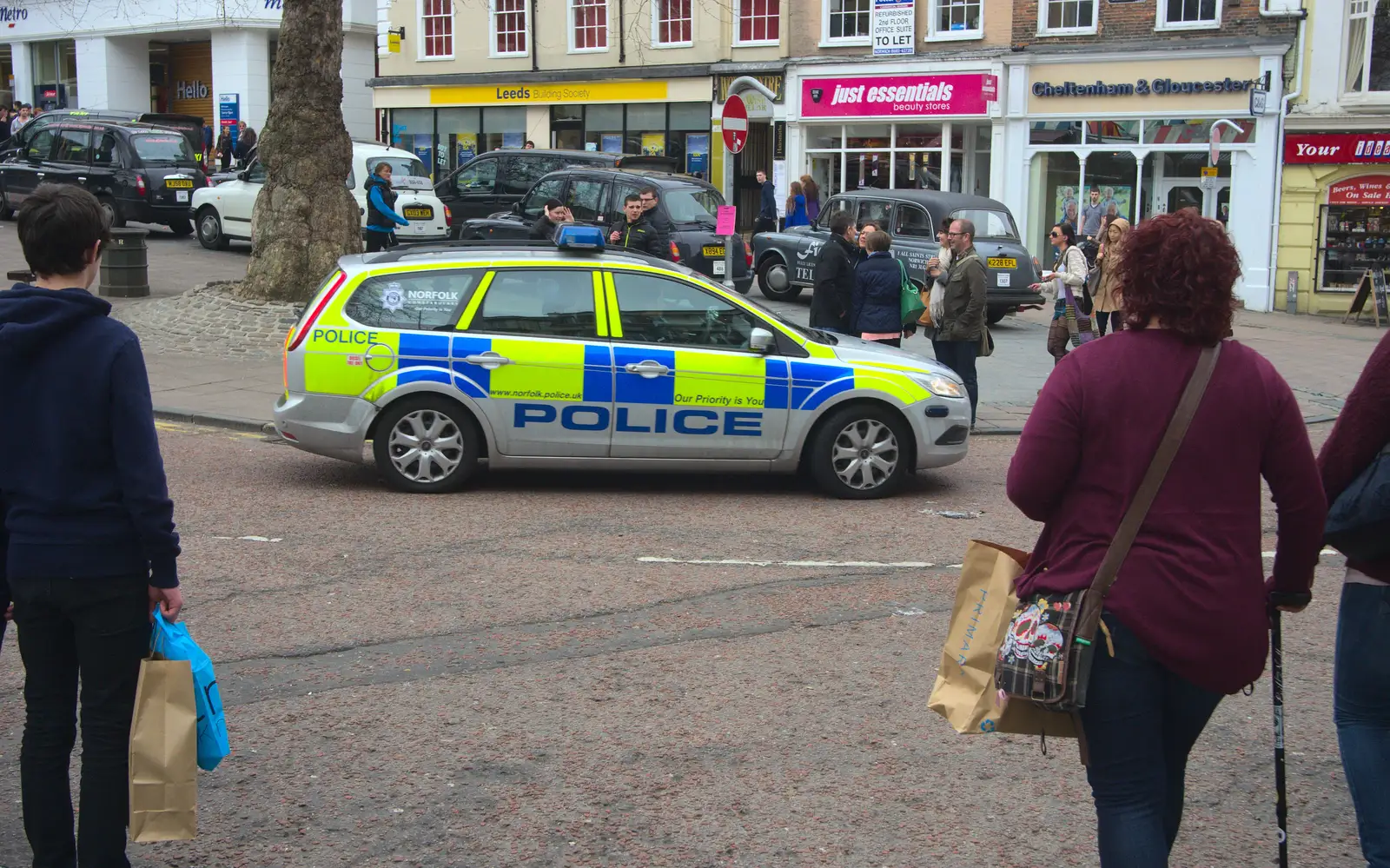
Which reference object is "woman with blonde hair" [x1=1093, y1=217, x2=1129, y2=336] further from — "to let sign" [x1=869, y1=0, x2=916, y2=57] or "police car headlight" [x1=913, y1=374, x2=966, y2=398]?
"to let sign" [x1=869, y1=0, x2=916, y2=57]

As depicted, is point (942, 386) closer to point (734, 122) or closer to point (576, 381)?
point (576, 381)

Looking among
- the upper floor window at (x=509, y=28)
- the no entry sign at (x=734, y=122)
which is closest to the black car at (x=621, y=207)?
the no entry sign at (x=734, y=122)

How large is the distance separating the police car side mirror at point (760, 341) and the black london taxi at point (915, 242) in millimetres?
10215

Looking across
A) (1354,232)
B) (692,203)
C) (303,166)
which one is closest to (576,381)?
(303,166)

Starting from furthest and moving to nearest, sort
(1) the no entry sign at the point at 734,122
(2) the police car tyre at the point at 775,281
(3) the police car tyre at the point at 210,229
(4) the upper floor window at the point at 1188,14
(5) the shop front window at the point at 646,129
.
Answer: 1. (5) the shop front window at the point at 646,129
2. (4) the upper floor window at the point at 1188,14
3. (3) the police car tyre at the point at 210,229
4. (2) the police car tyre at the point at 775,281
5. (1) the no entry sign at the point at 734,122

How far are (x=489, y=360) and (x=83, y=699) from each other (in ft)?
18.8

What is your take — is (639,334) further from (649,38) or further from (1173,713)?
(649,38)

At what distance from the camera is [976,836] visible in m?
4.32

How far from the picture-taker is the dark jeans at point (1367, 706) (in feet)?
11.1

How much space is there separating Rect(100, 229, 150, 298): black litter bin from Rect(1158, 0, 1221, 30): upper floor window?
58.6ft

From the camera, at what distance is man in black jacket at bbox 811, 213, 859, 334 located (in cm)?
1223

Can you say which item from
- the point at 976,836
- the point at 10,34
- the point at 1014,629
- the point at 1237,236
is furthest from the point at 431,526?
the point at 10,34

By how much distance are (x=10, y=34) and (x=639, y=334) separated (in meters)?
43.6

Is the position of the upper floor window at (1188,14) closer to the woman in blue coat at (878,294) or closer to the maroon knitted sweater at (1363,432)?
the woman in blue coat at (878,294)
